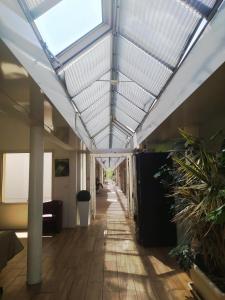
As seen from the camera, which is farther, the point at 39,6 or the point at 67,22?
the point at 67,22

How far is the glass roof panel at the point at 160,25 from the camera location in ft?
10.6

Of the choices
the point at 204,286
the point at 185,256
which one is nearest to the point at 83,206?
the point at 185,256

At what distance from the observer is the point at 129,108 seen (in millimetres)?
7512

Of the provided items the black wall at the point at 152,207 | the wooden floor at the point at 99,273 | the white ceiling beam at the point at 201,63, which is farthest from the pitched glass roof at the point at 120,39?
the wooden floor at the point at 99,273

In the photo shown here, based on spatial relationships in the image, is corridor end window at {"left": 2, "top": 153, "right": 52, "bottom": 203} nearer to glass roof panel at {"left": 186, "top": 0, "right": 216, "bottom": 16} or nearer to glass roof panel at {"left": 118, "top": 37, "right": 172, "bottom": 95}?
glass roof panel at {"left": 118, "top": 37, "right": 172, "bottom": 95}

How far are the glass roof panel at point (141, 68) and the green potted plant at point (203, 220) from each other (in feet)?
6.52

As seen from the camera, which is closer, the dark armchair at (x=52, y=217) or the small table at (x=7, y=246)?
the small table at (x=7, y=246)

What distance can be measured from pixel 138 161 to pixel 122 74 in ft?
6.21

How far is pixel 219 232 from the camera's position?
2.72 m

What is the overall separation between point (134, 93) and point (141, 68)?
1.33 metres

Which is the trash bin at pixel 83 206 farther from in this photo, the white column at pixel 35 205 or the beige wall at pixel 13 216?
the white column at pixel 35 205

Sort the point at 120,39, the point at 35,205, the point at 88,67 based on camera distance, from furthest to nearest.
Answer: the point at 88,67 → the point at 120,39 → the point at 35,205

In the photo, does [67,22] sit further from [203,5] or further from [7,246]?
[7,246]

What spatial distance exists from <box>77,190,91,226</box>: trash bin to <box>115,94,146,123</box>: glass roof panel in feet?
8.85
